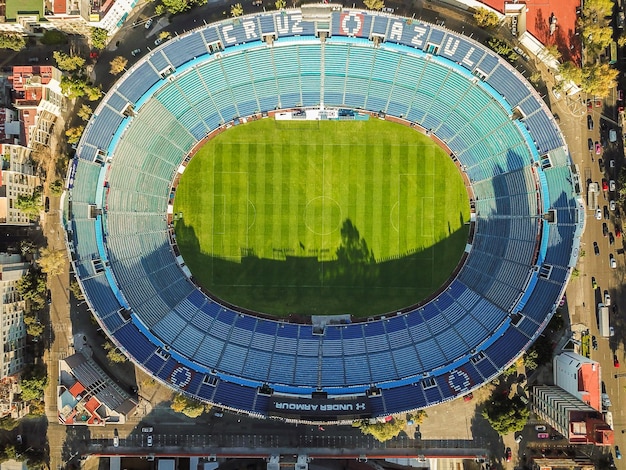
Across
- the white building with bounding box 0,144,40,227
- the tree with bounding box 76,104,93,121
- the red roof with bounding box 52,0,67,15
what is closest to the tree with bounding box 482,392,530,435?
the tree with bounding box 76,104,93,121

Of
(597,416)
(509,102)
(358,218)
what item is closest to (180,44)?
(358,218)

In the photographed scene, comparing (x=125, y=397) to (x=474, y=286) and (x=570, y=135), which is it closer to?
(x=474, y=286)

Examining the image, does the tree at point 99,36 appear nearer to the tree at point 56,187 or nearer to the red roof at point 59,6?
the red roof at point 59,6

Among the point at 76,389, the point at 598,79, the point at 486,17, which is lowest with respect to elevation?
the point at 76,389

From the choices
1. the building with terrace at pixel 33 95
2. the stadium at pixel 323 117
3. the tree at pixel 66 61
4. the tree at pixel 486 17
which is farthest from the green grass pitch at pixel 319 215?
the building with terrace at pixel 33 95

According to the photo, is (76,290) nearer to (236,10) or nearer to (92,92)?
(92,92)

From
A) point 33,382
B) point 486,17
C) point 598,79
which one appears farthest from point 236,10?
point 33,382
